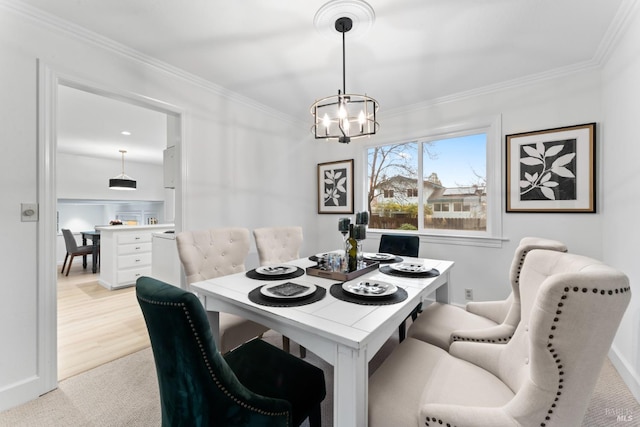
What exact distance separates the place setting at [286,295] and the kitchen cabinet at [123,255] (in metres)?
3.82

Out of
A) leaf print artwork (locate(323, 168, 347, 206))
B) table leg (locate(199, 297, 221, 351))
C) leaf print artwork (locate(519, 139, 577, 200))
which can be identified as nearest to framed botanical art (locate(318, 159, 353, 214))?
leaf print artwork (locate(323, 168, 347, 206))

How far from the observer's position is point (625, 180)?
1889 mm

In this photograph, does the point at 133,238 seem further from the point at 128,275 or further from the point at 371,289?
the point at 371,289

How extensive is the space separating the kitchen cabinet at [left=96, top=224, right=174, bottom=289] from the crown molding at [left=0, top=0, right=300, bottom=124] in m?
2.86

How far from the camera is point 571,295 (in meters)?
0.69

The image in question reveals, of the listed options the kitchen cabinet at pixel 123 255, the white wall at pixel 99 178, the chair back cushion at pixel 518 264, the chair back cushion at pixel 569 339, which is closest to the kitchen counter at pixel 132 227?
the kitchen cabinet at pixel 123 255

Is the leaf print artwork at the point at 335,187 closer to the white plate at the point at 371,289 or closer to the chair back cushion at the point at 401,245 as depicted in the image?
the chair back cushion at the point at 401,245

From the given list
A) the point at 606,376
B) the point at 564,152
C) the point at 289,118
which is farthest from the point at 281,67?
the point at 606,376

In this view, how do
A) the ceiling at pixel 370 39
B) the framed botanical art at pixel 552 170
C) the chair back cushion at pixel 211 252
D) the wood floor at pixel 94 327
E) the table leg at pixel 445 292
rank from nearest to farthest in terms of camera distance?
the ceiling at pixel 370 39, the chair back cushion at pixel 211 252, the table leg at pixel 445 292, the wood floor at pixel 94 327, the framed botanical art at pixel 552 170

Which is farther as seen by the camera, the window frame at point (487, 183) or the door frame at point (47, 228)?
the window frame at point (487, 183)

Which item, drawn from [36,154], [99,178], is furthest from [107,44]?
[99,178]

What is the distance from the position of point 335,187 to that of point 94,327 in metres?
3.26

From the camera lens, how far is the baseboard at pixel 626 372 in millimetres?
1663

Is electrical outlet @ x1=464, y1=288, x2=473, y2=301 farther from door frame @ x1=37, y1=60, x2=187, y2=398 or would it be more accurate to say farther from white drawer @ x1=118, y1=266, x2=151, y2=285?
white drawer @ x1=118, y1=266, x2=151, y2=285
